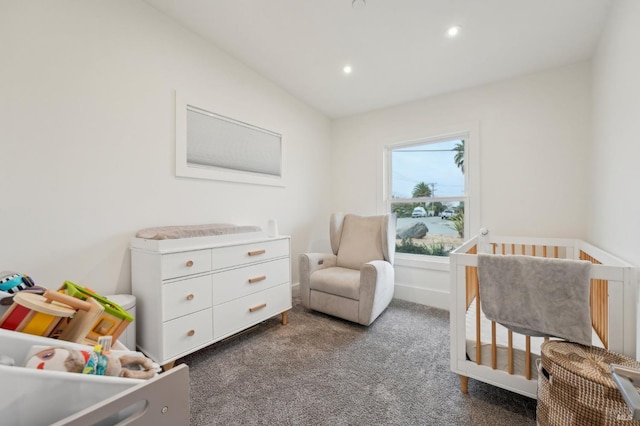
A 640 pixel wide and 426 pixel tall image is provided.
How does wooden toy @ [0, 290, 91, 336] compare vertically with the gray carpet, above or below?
above

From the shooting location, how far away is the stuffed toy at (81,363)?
25.2 inches

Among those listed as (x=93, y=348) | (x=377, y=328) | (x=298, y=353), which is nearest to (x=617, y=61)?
(x=377, y=328)

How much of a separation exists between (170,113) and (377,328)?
8.28ft

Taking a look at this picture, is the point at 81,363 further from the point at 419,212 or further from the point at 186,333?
the point at 419,212

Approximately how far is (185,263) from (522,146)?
10.3 ft

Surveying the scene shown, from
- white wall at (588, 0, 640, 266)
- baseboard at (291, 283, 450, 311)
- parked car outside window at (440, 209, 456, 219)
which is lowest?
baseboard at (291, 283, 450, 311)

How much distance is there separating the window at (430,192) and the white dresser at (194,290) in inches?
76.4

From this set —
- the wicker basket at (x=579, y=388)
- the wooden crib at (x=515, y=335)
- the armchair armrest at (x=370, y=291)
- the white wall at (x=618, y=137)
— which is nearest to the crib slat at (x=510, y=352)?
the wooden crib at (x=515, y=335)

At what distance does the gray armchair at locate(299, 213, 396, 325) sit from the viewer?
2.30 metres

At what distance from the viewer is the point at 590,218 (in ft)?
7.13

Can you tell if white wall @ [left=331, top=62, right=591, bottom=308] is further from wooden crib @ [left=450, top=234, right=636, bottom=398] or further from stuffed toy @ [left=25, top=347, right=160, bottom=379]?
stuffed toy @ [left=25, top=347, right=160, bottom=379]

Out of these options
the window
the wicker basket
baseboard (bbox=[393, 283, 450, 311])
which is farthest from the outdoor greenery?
the wicker basket

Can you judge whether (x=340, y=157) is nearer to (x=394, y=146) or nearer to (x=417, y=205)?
(x=394, y=146)

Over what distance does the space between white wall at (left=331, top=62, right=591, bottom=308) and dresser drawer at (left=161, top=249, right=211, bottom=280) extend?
2.29 m
